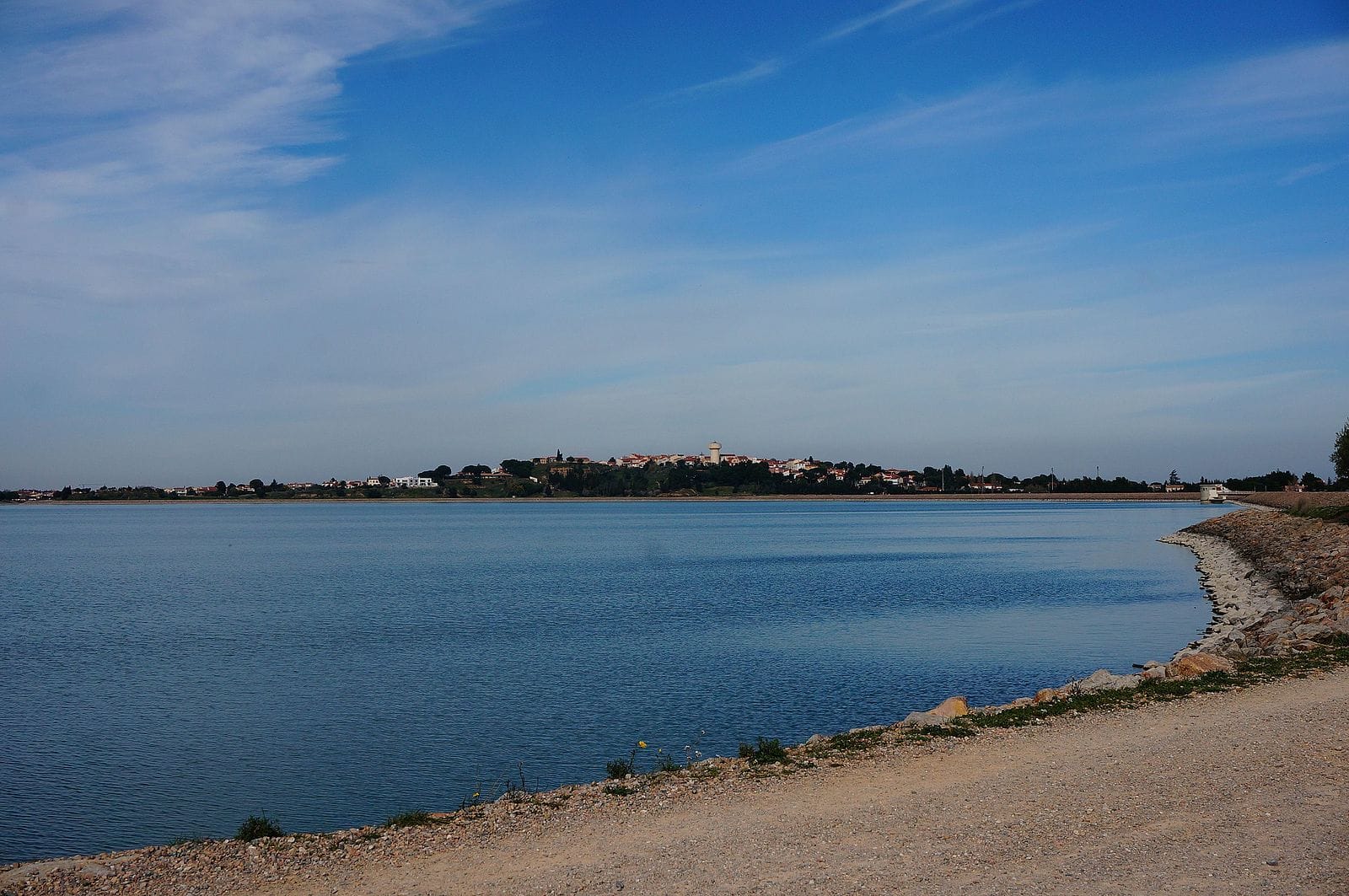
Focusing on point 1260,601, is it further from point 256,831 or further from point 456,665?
point 256,831

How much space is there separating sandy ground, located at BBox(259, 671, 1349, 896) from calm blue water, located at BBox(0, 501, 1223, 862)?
463 cm

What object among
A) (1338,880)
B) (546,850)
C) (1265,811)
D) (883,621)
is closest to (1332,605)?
(883,621)

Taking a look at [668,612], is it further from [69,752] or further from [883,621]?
[69,752]

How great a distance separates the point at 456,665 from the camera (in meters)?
23.1

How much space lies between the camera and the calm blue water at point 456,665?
13938 millimetres

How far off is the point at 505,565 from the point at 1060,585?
91.8ft

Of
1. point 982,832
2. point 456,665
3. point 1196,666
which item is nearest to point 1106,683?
point 1196,666

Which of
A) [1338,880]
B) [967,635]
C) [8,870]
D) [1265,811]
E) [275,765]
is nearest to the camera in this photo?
[1338,880]

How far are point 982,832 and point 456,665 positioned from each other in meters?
16.9

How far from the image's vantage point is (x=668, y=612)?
32719mm

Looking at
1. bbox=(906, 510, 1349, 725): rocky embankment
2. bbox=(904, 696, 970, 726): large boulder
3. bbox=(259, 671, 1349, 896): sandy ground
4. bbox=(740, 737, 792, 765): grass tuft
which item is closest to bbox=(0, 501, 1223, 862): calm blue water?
bbox=(906, 510, 1349, 725): rocky embankment

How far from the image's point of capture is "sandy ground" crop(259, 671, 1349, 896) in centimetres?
698

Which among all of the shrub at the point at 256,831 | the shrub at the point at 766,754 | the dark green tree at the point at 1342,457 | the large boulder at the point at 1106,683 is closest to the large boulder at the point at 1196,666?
the large boulder at the point at 1106,683

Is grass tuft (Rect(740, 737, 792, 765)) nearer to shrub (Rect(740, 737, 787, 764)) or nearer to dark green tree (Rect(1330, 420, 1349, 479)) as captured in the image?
shrub (Rect(740, 737, 787, 764))
